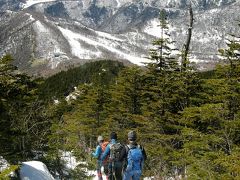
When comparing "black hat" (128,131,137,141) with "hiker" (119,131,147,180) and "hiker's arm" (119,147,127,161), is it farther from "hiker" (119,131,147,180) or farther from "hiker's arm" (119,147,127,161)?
"hiker's arm" (119,147,127,161)

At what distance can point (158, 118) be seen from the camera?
22953 mm

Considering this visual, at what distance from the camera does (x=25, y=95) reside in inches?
633

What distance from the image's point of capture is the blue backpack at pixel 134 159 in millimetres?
10489

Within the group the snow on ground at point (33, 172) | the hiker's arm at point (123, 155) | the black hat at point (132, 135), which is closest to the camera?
the black hat at point (132, 135)

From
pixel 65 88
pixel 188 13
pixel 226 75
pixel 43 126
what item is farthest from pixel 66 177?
pixel 65 88

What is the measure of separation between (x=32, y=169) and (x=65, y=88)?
328 ft

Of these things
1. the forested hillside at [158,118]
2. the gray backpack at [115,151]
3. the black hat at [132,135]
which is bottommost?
the forested hillside at [158,118]

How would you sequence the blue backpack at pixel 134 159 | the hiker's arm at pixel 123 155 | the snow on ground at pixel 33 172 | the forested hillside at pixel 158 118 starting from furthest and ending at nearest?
1. the forested hillside at pixel 158 118
2. the snow on ground at pixel 33 172
3. the hiker's arm at pixel 123 155
4. the blue backpack at pixel 134 159

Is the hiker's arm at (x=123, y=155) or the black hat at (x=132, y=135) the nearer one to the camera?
the black hat at (x=132, y=135)

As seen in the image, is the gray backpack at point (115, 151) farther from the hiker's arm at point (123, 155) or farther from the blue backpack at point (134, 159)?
the blue backpack at point (134, 159)

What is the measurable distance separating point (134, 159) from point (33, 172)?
3.31 m

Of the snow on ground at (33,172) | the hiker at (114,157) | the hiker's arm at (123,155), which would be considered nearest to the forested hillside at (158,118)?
the snow on ground at (33,172)

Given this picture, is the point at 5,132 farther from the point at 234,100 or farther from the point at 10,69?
the point at 234,100

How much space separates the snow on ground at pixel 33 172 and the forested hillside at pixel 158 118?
0.46 metres
